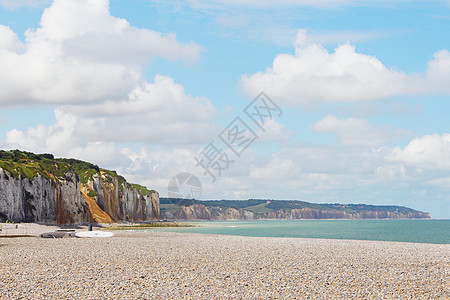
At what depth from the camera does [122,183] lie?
171 meters

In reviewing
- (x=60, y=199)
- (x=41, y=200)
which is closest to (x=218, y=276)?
(x=41, y=200)

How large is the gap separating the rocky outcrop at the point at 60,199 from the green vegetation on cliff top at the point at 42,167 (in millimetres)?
592

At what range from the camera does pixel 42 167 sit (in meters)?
99.0

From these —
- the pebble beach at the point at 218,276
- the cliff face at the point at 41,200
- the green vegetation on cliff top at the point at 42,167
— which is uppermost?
the green vegetation on cliff top at the point at 42,167

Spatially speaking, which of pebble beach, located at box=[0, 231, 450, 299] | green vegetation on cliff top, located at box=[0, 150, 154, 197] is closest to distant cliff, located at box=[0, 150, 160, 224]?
green vegetation on cliff top, located at box=[0, 150, 154, 197]

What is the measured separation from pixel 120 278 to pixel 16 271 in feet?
16.6

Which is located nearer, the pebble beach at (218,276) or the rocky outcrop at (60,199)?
the pebble beach at (218,276)

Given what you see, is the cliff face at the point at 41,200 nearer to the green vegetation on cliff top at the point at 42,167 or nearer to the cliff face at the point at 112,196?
the green vegetation on cliff top at the point at 42,167

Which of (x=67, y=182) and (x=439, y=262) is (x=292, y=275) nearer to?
(x=439, y=262)

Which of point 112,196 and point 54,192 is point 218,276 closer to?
point 54,192

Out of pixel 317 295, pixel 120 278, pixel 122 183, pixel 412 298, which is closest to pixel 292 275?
pixel 317 295

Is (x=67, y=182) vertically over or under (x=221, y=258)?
over

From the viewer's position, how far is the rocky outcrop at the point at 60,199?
75500mm

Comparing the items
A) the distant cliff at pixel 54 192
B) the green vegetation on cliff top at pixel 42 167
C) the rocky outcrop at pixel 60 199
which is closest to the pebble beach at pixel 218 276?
the rocky outcrop at pixel 60 199
